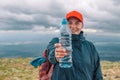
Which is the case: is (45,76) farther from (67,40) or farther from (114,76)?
(114,76)

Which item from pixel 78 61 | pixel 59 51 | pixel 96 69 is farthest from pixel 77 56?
pixel 96 69

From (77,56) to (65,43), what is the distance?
0.79 meters

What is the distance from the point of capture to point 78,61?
8.12 metres

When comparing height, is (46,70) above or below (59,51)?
below

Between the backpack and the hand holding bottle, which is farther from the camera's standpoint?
the backpack

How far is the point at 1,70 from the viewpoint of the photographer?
30.0 metres

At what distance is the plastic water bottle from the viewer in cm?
751

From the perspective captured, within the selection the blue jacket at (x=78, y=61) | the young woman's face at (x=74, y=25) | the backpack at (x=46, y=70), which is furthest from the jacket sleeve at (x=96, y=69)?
the backpack at (x=46, y=70)

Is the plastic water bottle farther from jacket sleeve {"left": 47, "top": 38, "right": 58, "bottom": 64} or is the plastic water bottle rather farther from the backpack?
the backpack

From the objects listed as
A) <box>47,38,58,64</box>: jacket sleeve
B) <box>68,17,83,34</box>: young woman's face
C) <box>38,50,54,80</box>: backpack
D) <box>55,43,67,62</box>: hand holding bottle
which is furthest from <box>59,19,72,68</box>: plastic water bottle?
<box>38,50,54,80</box>: backpack

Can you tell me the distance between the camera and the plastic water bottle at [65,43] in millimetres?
7512

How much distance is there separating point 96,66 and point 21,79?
17.1m

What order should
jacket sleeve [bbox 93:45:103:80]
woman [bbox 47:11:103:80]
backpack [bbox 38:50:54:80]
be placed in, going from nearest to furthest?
woman [bbox 47:11:103:80] → backpack [bbox 38:50:54:80] → jacket sleeve [bbox 93:45:103:80]

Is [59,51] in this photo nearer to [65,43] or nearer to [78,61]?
[65,43]
